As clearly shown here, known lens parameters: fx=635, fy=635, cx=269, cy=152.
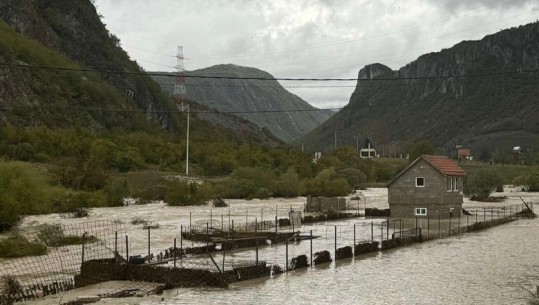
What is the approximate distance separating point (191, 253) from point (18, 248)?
7.89 m

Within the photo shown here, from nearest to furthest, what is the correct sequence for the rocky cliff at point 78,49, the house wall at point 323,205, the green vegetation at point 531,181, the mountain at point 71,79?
the house wall at point 323,205, the mountain at point 71,79, the green vegetation at point 531,181, the rocky cliff at point 78,49

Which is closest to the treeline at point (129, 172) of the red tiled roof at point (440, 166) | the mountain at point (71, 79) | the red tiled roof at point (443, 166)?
the mountain at point (71, 79)

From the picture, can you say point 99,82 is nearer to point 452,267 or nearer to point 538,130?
point 452,267

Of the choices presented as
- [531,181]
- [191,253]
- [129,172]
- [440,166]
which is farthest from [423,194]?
[531,181]

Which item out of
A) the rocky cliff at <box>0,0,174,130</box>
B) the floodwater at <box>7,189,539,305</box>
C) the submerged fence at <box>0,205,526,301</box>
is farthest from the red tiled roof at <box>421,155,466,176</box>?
the rocky cliff at <box>0,0,174,130</box>

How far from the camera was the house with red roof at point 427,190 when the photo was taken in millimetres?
48719

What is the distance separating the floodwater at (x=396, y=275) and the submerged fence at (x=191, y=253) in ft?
0.96

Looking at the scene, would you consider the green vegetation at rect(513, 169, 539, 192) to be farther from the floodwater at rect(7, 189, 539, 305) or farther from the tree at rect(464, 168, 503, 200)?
the floodwater at rect(7, 189, 539, 305)

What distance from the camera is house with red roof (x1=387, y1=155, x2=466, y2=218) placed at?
4872 centimetres

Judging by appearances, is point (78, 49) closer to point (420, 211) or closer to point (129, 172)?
point (129, 172)

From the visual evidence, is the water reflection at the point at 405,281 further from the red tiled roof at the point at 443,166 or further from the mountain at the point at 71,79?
the mountain at the point at 71,79

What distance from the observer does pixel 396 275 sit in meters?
25.6

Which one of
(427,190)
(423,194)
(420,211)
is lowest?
(420,211)

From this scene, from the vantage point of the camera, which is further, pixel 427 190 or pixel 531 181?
pixel 531 181
